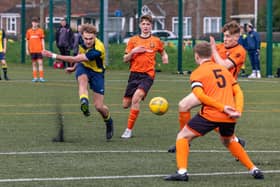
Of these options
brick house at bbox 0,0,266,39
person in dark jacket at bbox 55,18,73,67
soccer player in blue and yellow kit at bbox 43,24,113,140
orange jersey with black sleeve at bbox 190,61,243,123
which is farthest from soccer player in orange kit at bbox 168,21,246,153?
brick house at bbox 0,0,266,39

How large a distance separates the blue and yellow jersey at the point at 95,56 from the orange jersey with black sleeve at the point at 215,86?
162 inches

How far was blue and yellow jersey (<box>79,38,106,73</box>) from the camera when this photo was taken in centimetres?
1402

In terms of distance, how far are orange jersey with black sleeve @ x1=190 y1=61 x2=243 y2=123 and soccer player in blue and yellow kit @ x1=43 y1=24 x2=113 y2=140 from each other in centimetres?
409

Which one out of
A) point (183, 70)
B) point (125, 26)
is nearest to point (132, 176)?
point (183, 70)

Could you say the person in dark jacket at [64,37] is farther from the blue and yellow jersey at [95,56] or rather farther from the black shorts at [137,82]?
the blue and yellow jersey at [95,56]

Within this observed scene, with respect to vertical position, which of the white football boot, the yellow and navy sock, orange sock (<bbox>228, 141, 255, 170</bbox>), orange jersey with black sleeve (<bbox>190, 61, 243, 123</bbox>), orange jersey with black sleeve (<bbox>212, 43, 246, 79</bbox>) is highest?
orange jersey with black sleeve (<bbox>212, 43, 246, 79</bbox>)

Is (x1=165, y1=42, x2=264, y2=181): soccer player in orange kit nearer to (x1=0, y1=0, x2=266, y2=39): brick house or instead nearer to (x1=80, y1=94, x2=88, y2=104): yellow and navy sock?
(x1=80, y1=94, x2=88, y2=104): yellow and navy sock

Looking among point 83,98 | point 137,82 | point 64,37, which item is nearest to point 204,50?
point 83,98

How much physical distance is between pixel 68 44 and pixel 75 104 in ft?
58.6

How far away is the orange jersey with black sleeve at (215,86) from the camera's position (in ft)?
33.0

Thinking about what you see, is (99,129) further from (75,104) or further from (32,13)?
(32,13)

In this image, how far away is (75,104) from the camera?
21359mm

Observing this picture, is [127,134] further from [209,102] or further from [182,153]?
[209,102]

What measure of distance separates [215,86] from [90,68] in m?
4.59
